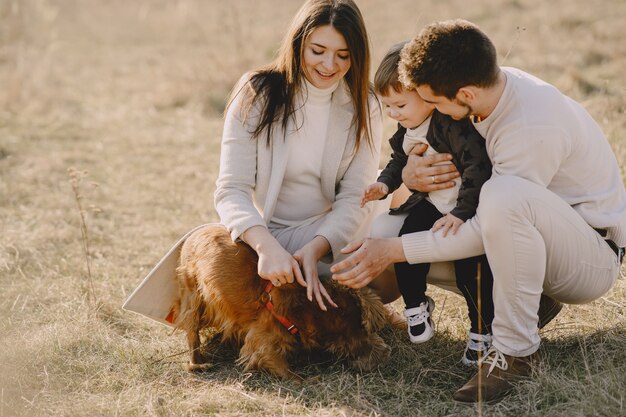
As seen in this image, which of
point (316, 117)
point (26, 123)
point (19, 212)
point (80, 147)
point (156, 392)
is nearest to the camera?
point (156, 392)

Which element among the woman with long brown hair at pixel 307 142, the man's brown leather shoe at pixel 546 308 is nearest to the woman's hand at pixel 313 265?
the woman with long brown hair at pixel 307 142

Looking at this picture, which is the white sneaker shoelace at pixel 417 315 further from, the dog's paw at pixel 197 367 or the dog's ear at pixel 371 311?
the dog's paw at pixel 197 367

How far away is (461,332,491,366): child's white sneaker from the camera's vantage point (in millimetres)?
2746

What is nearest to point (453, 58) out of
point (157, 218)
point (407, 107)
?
point (407, 107)

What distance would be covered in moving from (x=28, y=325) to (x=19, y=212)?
2.08m

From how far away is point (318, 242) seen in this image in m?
3.01

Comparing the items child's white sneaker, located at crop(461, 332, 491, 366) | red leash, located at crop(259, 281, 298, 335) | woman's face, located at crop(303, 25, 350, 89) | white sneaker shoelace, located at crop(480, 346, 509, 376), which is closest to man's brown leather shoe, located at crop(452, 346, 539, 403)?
white sneaker shoelace, located at crop(480, 346, 509, 376)

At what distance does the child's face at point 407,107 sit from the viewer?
9.32 ft

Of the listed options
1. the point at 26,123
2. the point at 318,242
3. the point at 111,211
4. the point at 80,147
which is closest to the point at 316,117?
the point at 318,242

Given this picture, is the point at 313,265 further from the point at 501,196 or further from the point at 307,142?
the point at 501,196

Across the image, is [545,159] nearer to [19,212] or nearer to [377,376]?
[377,376]

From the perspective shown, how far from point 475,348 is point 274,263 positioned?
2.88 feet

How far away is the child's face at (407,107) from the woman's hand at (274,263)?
0.74 metres

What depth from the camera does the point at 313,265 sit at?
2.88m
